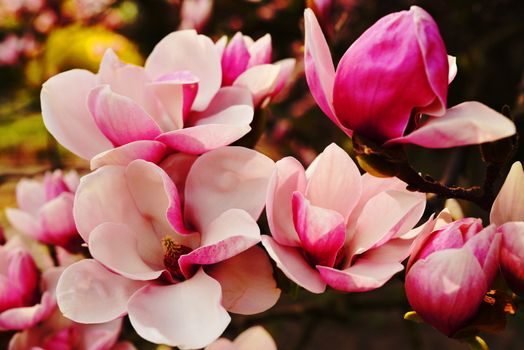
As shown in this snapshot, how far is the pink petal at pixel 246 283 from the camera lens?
40cm

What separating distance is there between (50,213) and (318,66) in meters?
0.37

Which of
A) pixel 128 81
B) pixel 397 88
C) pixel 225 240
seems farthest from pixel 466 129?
pixel 128 81

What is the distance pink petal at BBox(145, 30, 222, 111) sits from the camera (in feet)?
1.59

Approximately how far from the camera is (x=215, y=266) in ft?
1.36

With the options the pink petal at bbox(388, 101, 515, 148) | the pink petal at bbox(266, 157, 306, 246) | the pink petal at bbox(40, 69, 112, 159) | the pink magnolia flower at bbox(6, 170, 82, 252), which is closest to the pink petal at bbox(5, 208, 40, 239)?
the pink magnolia flower at bbox(6, 170, 82, 252)

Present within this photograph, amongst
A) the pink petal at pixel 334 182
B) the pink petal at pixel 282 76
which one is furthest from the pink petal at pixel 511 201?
the pink petal at pixel 282 76

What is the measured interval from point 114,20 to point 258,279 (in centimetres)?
331

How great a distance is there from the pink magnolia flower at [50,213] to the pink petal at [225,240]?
27 cm

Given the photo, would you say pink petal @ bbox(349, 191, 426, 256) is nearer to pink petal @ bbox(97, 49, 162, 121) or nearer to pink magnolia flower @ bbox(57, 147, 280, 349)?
pink magnolia flower @ bbox(57, 147, 280, 349)

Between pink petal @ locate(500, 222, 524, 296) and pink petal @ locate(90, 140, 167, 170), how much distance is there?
0.24 metres

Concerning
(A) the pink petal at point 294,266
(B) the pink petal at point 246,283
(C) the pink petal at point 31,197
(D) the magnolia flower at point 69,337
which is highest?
(A) the pink petal at point 294,266

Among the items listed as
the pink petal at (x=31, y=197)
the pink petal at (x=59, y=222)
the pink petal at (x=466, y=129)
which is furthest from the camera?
the pink petal at (x=31, y=197)

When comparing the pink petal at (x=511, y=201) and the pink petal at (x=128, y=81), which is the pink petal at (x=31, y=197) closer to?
the pink petal at (x=128, y=81)

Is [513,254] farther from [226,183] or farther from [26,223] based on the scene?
[26,223]
